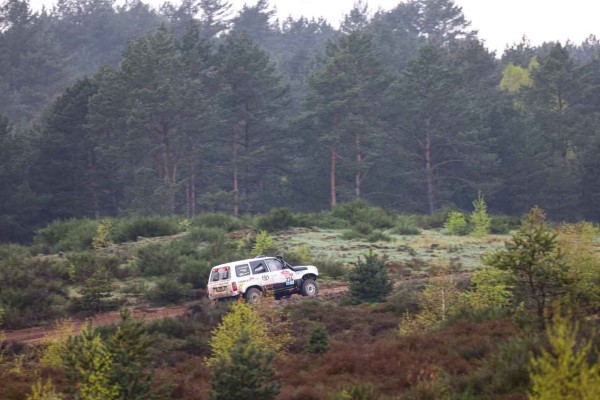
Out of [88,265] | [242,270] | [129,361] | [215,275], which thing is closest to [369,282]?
[242,270]

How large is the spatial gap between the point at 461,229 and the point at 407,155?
28.3 meters

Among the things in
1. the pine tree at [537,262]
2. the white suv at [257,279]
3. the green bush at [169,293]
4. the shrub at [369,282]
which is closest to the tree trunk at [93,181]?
the green bush at [169,293]

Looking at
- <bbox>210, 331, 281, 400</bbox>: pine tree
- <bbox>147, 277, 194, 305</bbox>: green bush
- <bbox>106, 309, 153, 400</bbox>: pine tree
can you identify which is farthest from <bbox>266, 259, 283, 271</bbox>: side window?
<bbox>106, 309, 153, 400</bbox>: pine tree

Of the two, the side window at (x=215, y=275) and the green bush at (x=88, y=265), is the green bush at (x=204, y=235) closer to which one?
the green bush at (x=88, y=265)

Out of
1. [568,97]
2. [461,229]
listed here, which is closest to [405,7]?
[568,97]

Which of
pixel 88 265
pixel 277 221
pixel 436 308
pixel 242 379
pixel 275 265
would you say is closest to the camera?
pixel 242 379

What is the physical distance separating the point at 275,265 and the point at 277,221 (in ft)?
58.2

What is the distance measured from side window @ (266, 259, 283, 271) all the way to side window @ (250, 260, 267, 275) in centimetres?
22

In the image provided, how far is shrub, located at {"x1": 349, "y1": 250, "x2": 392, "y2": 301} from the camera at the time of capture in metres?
31.5

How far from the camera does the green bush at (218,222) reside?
49781 millimetres

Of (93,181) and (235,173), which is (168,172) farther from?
(93,181)

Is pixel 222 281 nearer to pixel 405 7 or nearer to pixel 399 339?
pixel 399 339

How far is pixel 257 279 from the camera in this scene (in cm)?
3064

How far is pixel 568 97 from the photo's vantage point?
85.2 metres
